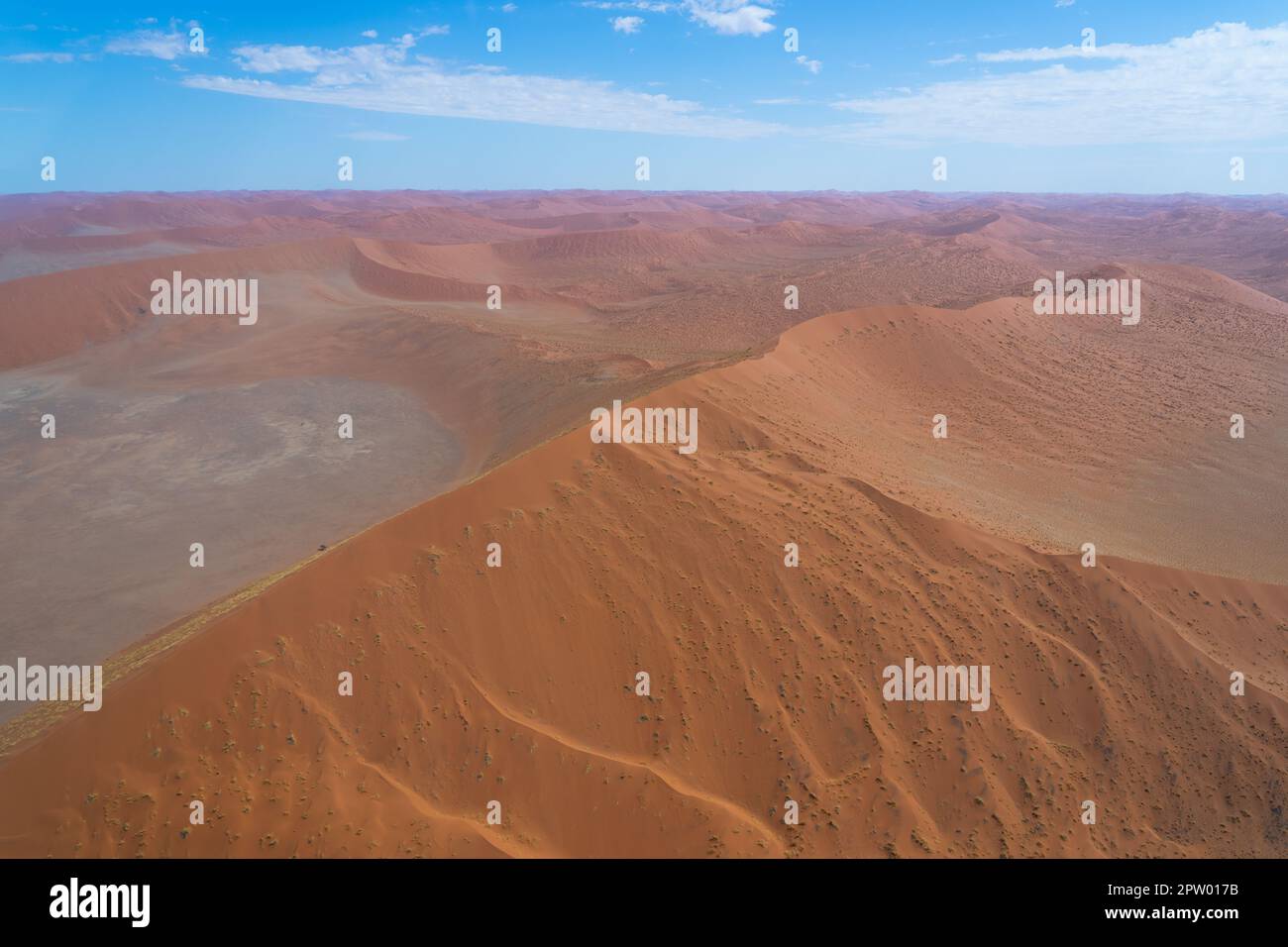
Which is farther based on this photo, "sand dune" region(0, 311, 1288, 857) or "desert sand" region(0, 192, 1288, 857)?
"desert sand" region(0, 192, 1288, 857)

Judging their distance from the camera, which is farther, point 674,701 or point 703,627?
point 703,627

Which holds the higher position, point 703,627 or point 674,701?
point 703,627

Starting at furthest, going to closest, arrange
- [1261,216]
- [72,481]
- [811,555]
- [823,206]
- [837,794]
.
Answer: [823,206] → [1261,216] → [72,481] → [811,555] → [837,794]

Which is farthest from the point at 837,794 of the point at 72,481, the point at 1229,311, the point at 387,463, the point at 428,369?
the point at 1229,311

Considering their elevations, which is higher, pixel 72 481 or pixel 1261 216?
pixel 1261 216

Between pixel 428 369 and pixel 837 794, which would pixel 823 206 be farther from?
pixel 837 794

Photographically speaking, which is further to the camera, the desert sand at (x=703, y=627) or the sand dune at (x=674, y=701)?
the desert sand at (x=703, y=627)

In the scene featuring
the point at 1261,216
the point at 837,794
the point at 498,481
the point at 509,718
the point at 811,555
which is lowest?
the point at 837,794
